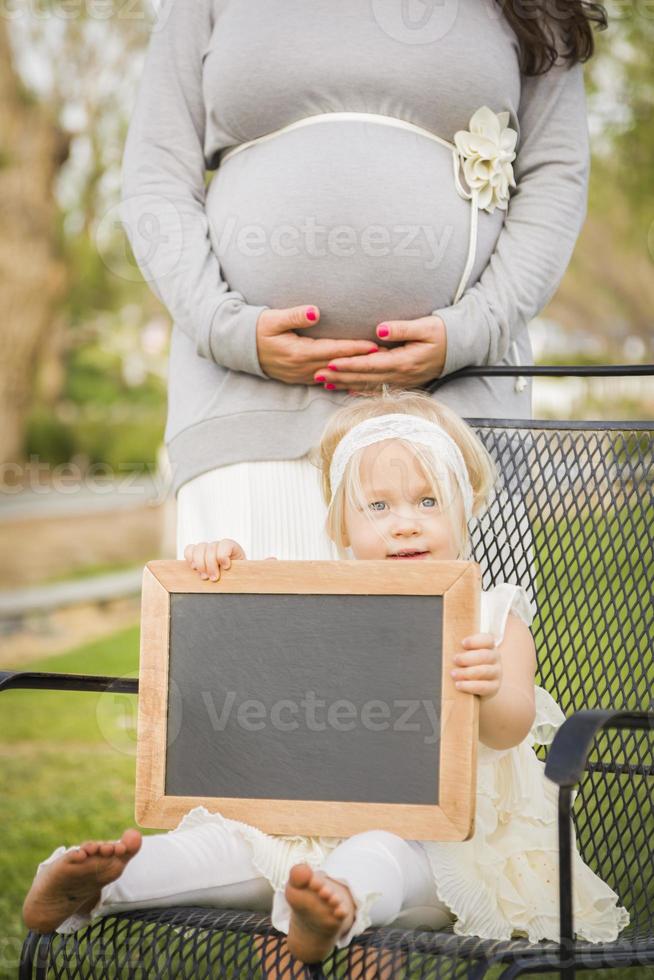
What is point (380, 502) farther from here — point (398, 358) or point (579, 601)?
point (579, 601)

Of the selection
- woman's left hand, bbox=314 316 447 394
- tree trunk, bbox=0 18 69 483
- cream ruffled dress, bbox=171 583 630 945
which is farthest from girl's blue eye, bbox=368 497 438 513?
tree trunk, bbox=0 18 69 483

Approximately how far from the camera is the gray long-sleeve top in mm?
2240

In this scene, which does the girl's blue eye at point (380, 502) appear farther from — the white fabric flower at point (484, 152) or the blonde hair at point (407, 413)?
the white fabric flower at point (484, 152)

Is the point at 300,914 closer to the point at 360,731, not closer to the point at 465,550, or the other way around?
the point at 360,731

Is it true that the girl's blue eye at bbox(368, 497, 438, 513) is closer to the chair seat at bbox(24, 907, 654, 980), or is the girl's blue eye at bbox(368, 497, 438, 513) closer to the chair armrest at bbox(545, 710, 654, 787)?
the chair armrest at bbox(545, 710, 654, 787)

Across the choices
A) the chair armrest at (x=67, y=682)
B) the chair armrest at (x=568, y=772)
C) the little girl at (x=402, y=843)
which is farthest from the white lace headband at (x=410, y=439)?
the chair armrest at (x=568, y=772)

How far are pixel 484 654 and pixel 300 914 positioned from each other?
0.44m

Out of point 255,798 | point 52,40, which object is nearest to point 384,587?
point 255,798

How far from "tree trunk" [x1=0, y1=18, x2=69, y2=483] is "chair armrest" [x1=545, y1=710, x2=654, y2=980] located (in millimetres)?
11923

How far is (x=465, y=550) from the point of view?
7.17 feet

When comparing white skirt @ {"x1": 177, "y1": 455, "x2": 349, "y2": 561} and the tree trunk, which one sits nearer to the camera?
white skirt @ {"x1": 177, "y1": 455, "x2": 349, "y2": 561}

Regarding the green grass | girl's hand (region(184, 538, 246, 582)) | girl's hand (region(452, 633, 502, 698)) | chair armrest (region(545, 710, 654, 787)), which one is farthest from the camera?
the green grass

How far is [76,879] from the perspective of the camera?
5.37 feet

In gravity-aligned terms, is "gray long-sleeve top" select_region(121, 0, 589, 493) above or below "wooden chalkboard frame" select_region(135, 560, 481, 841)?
above
